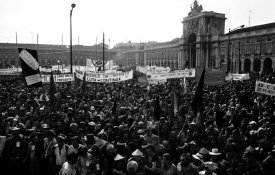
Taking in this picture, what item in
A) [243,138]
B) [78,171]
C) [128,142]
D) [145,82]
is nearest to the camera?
[78,171]

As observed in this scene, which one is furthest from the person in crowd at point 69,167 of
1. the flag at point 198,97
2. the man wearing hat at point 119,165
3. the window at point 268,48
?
the window at point 268,48

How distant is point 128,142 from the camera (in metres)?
7.16

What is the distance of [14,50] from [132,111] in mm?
99132

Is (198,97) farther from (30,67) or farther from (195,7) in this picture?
(195,7)

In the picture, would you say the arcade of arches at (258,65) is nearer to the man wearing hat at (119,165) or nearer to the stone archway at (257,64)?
the stone archway at (257,64)

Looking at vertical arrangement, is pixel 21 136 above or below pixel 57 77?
below

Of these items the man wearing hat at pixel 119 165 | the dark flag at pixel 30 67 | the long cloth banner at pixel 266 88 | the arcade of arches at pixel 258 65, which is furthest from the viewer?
the arcade of arches at pixel 258 65

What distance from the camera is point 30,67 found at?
10133mm

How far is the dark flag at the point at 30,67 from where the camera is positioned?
999 centimetres

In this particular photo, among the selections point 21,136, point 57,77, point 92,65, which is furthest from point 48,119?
point 92,65

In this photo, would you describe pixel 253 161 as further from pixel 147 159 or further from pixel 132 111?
pixel 132 111

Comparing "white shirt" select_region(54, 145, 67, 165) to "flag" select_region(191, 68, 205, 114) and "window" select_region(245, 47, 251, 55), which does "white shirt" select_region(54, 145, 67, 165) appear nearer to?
"flag" select_region(191, 68, 205, 114)

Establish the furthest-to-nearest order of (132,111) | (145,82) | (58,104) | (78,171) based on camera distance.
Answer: (145,82) < (58,104) < (132,111) < (78,171)

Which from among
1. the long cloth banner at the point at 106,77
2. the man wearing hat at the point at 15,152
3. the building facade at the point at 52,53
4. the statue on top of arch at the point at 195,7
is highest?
the statue on top of arch at the point at 195,7
